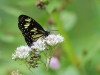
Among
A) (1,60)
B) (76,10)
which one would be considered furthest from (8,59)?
(76,10)

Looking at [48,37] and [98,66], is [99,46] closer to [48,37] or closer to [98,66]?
[98,66]

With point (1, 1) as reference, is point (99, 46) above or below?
below

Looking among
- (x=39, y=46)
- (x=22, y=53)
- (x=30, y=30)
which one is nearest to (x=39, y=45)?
(x=39, y=46)

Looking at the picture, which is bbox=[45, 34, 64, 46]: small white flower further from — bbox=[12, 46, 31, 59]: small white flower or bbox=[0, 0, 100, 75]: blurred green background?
bbox=[0, 0, 100, 75]: blurred green background

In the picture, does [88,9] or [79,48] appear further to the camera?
[88,9]

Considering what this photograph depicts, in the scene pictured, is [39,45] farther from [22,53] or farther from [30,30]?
[30,30]

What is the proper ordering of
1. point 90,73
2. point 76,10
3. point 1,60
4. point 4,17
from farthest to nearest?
point 4,17, point 76,10, point 1,60, point 90,73
